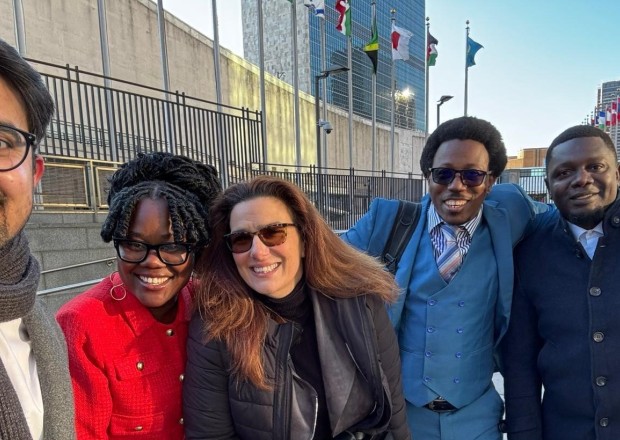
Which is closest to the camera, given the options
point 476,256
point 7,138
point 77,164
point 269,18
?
point 7,138

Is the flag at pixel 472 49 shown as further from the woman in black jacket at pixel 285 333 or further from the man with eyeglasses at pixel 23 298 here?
the man with eyeglasses at pixel 23 298

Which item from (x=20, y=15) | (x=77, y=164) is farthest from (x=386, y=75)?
(x=77, y=164)

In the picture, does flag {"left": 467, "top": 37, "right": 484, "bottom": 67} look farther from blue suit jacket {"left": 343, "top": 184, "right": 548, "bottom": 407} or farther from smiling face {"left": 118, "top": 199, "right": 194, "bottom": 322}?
smiling face {"left": 118, "top": 199, "right": 194, "bottom": 322}

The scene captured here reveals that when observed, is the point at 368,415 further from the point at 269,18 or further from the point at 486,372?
the point at 269,18

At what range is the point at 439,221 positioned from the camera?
2098 millimetres

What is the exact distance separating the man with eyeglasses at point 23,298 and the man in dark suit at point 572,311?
1.89 meters

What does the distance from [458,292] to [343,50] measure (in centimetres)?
2202

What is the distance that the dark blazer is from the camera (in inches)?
64.9

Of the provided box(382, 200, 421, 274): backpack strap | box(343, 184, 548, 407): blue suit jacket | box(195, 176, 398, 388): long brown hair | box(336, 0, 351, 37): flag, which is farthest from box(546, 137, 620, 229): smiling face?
box(336, 0, 351, 37): flag

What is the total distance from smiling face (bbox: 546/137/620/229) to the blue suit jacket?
0.96ft

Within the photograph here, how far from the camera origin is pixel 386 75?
1124 inches

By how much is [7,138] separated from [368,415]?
163 centimetres

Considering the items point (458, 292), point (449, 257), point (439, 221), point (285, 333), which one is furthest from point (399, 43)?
point (285, 333)

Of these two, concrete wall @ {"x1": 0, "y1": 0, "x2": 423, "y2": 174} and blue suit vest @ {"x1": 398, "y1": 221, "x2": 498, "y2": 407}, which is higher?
concrete wall @ {"x1": 0, "y1": 0, "x2": 423, "y2": 174}
